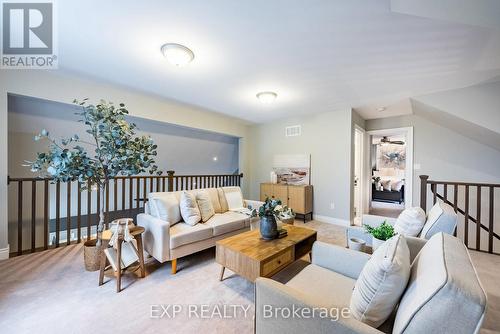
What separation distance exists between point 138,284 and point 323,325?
186 cm

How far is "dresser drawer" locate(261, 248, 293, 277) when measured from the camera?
1.66m

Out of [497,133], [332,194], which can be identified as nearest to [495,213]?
[497,133]

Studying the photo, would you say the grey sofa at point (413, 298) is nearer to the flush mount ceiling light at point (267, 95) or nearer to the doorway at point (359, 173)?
the flush mount ceiling light at point (267, 95)

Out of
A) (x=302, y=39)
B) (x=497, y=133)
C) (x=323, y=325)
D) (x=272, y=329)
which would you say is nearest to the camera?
(x=323, y=325)

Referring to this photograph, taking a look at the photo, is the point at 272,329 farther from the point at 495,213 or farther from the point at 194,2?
the point at 495,213

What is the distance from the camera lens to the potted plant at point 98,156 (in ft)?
5.97

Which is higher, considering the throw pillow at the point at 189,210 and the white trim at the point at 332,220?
the throw pillow at the point at 189,210

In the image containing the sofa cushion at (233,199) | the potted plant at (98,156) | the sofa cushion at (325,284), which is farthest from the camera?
the sofa cushion at (233,199)

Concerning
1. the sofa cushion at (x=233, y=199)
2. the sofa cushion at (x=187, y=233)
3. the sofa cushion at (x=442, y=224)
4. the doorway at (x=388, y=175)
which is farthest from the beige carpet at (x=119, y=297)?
the doorway at (x=388, y=175)

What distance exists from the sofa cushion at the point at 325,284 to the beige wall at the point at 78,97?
3.46m

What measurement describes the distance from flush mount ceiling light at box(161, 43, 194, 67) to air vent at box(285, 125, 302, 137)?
309 centimetres

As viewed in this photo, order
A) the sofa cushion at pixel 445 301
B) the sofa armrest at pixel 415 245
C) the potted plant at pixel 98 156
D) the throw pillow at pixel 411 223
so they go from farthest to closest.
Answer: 1. the potted plant at pixel 98 156
2. the throw pillow at pixel 411 223
3. the sofa armrest at pixel 415 245
4. the sofa cushion at pixel 445 301

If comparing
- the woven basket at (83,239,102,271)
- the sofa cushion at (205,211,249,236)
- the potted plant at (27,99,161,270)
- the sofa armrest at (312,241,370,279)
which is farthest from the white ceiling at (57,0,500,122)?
the woven basket at (83,239,102,271)

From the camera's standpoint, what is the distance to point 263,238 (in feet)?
6.88
